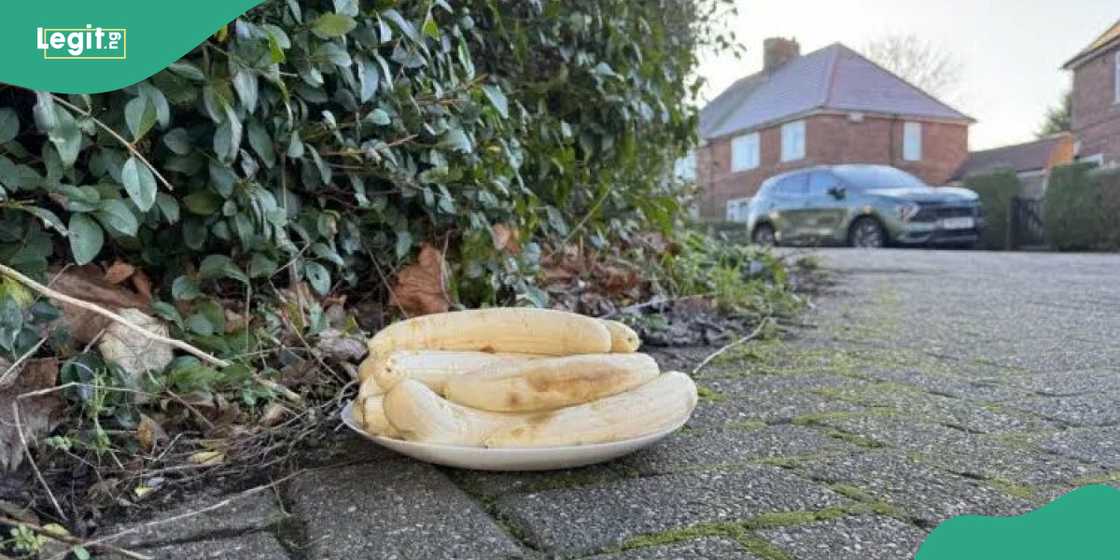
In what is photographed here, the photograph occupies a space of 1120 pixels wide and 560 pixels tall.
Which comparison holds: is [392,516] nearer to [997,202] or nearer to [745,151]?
[997,202]

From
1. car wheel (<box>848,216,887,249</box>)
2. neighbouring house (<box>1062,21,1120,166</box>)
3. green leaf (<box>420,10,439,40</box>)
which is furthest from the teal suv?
green leaf (<box>420,10,439,40</box>)

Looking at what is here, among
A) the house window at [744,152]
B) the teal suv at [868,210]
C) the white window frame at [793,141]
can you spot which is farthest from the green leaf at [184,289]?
the house window at [744,152]

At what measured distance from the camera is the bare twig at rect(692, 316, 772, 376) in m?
1.69

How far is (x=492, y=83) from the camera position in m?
1.88

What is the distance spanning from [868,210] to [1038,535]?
350 inches

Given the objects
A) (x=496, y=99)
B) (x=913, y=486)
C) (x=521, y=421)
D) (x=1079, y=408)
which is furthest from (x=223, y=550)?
(x=1079, y=408)

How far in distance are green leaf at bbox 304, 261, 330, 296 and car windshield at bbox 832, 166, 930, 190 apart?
8915 millimetres

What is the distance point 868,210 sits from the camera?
8.89m

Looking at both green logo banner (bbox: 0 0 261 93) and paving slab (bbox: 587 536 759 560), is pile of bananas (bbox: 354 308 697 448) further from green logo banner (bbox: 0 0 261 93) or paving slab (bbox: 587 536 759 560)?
green logo banner (bbox: 0 0 261 93)

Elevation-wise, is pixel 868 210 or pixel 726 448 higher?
pixel 868 210

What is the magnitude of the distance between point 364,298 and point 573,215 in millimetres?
898

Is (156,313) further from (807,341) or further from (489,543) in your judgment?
(807,341)

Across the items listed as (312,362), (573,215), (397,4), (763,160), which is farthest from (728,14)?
(763,160)

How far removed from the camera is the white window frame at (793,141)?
18406 millimetres
